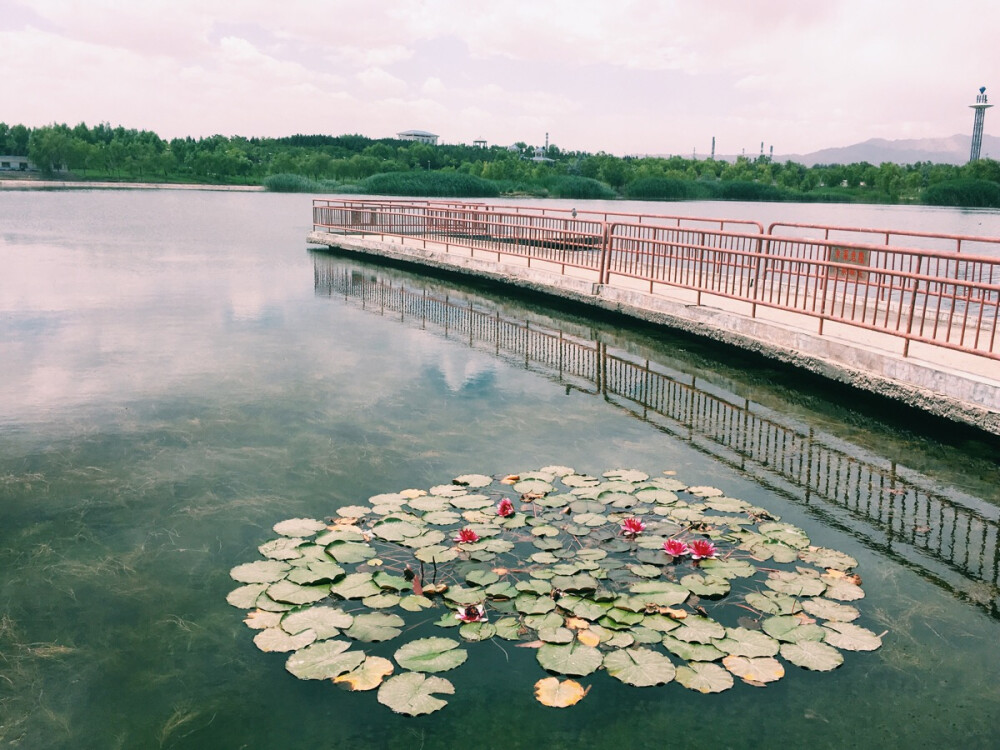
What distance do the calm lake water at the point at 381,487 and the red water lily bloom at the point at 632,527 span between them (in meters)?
1.22

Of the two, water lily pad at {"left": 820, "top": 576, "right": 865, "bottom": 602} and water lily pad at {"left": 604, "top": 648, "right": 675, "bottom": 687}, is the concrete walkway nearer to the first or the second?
water lily pad at {"left": 820, "top": 576, "right": 865, "bottom": 602}

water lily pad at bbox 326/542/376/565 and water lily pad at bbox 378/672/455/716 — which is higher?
water lily pad at bbox 326/542/376/565

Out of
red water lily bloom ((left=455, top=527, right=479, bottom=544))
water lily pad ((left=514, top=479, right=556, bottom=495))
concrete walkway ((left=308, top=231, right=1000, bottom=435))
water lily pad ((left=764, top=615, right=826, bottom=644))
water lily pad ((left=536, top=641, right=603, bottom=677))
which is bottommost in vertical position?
water lily pad ((left=764, top=615, right=826, bottom=644))

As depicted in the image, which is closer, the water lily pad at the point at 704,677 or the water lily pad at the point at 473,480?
the water lily pad at the point at 704,677

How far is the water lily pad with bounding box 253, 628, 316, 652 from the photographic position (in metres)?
3.83

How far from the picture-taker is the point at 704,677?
3.64 meters

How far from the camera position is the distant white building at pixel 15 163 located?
136375mm

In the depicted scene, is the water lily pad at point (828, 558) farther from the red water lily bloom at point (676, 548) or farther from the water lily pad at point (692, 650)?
the water lily pad at point (692, 650)

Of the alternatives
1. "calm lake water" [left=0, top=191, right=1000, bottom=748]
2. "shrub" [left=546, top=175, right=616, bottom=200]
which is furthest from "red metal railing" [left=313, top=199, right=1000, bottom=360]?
"shrub" [left=546, top=175, right=616, bottom=200]

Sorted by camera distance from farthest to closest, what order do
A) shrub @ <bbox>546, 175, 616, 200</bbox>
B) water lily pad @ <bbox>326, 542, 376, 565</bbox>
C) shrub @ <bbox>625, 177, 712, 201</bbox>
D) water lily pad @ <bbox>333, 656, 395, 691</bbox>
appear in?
shrub @ <bbox>625, 177, 712, 201</bbox> → shrub @ <bbox>546, 175, 616, 200</bbox> → water lily pad @ <bbox>326, 542, 376, 565</bbox> → water lily pad @ <bbox>333, 656, 395, 691</bbox>

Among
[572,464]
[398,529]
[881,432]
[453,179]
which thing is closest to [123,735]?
[398,529]

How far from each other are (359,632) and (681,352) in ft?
26.2

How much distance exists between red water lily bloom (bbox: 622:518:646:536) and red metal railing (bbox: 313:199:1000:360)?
4.24m

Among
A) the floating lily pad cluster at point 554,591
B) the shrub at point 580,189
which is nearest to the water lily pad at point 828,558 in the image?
the floating lily pad cluster at point 554,591
